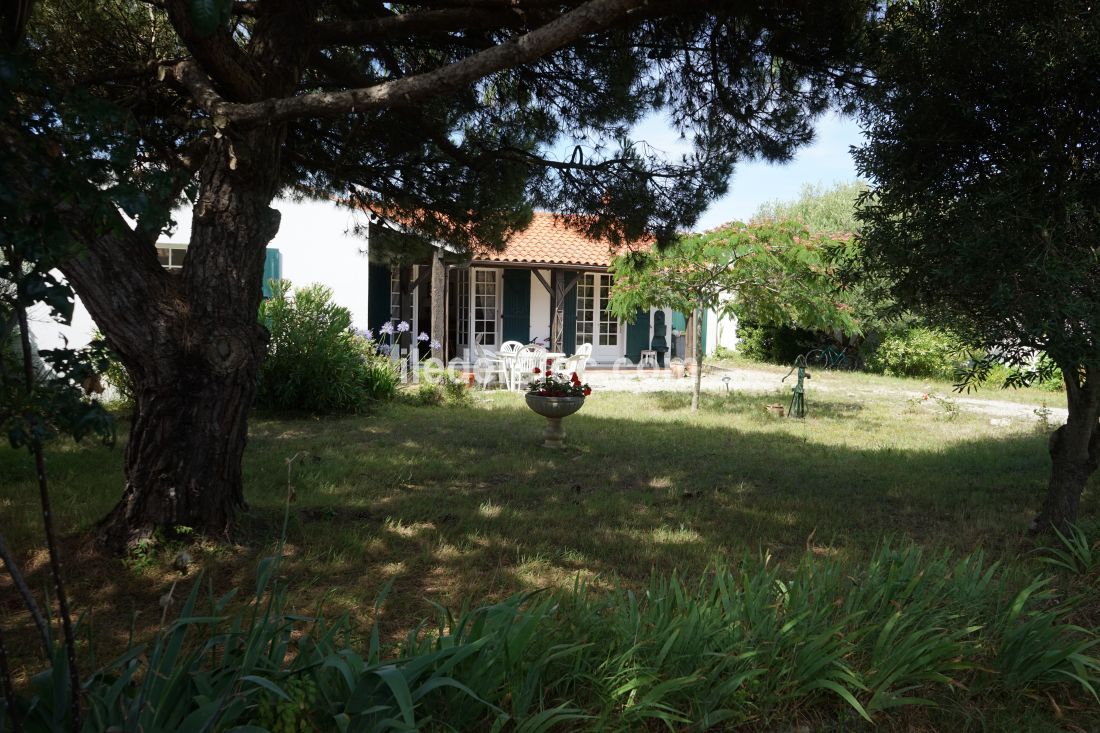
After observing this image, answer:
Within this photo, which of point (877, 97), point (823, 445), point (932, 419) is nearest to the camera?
point (877, 97)

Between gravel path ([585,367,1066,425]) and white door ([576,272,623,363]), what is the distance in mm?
1886

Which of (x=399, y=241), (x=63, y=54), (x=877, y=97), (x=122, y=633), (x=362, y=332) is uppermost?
(x=63, y=54)

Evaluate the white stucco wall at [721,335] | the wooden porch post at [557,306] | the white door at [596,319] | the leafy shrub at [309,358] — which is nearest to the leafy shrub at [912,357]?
the white stucco wall at [721,335]

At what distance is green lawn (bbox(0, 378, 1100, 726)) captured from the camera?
4.29 meters

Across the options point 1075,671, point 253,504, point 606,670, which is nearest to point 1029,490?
point 1075,671

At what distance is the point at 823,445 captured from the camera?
9367 millimetres

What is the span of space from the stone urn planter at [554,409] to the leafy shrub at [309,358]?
3.26 metres

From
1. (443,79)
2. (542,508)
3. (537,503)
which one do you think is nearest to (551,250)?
(537,503)

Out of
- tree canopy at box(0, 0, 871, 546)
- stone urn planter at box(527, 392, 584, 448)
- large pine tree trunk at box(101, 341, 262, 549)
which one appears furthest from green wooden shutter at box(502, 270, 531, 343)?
large pine tree trunk at box(101, 341, 262, 549)

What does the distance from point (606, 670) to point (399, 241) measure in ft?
19.9

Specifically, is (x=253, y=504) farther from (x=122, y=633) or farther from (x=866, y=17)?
(x=866, y=17)

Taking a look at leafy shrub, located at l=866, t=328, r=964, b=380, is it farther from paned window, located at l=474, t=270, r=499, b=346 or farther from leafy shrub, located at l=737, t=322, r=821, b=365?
paned window, located at l=474, t=270, r=499, b=346

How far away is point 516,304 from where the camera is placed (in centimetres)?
1914

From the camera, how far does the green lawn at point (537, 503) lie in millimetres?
4289
